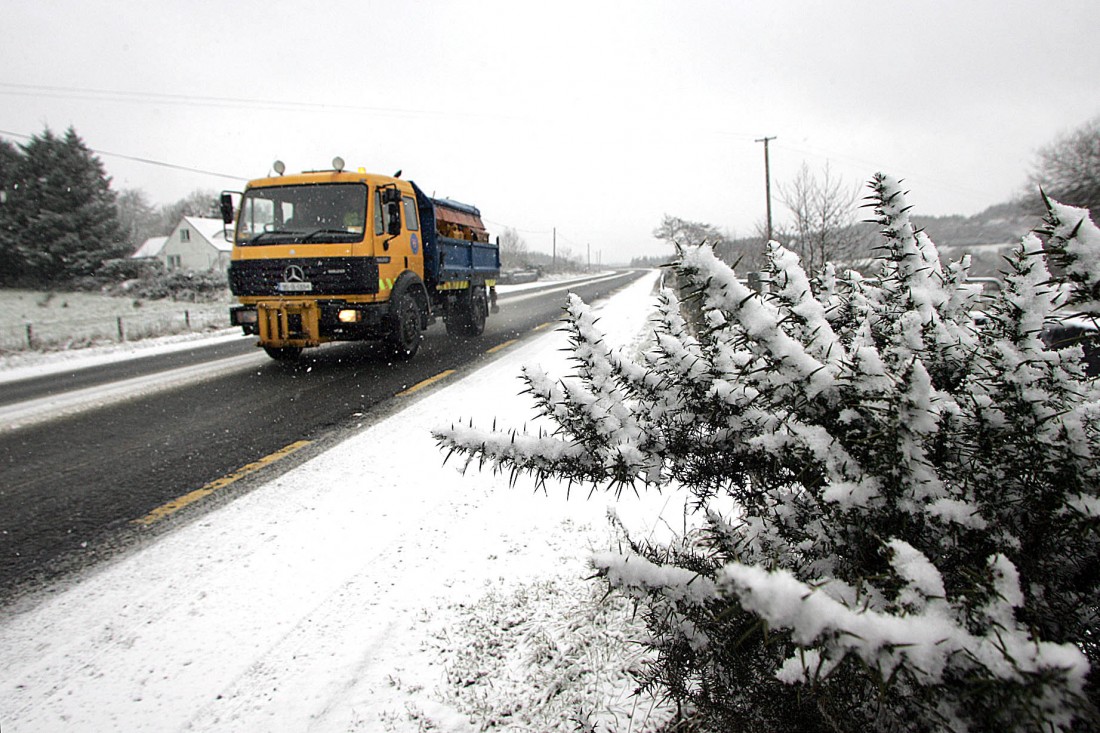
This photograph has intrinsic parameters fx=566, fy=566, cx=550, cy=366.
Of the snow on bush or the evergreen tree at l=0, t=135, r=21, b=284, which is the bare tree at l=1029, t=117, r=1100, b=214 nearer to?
the snow on bush

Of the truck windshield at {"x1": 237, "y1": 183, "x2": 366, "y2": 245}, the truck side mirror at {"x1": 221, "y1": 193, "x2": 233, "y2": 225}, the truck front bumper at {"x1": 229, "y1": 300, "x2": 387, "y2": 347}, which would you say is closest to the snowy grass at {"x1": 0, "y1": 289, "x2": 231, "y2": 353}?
the truck side mirror at {"x1": 221, "y1": 193, "x2": 233, "y2": 225}

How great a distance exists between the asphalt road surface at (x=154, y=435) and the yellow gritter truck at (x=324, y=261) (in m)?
0.67

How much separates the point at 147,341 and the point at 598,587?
1471 centimetres

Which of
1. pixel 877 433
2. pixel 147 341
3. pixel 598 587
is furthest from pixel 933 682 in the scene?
pixel 147 341

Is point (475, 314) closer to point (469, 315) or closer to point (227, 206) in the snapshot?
point (469, 315)

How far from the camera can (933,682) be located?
0.62 metres

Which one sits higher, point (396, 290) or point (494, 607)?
point (396, 290)

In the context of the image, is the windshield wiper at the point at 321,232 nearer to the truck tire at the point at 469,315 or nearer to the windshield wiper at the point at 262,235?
the windshield wiper at the point at 262,235

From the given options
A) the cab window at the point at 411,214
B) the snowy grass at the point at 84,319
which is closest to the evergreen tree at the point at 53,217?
the snowy grass at the point at 84,319

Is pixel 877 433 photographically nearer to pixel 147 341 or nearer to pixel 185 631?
pixel 185 631

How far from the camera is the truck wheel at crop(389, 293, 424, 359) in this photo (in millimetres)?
8523

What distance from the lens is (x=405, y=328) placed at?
8891 millimetres

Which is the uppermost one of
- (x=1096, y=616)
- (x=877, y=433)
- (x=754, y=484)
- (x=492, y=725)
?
(x=877, y=433)

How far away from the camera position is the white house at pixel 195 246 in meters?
56.5
